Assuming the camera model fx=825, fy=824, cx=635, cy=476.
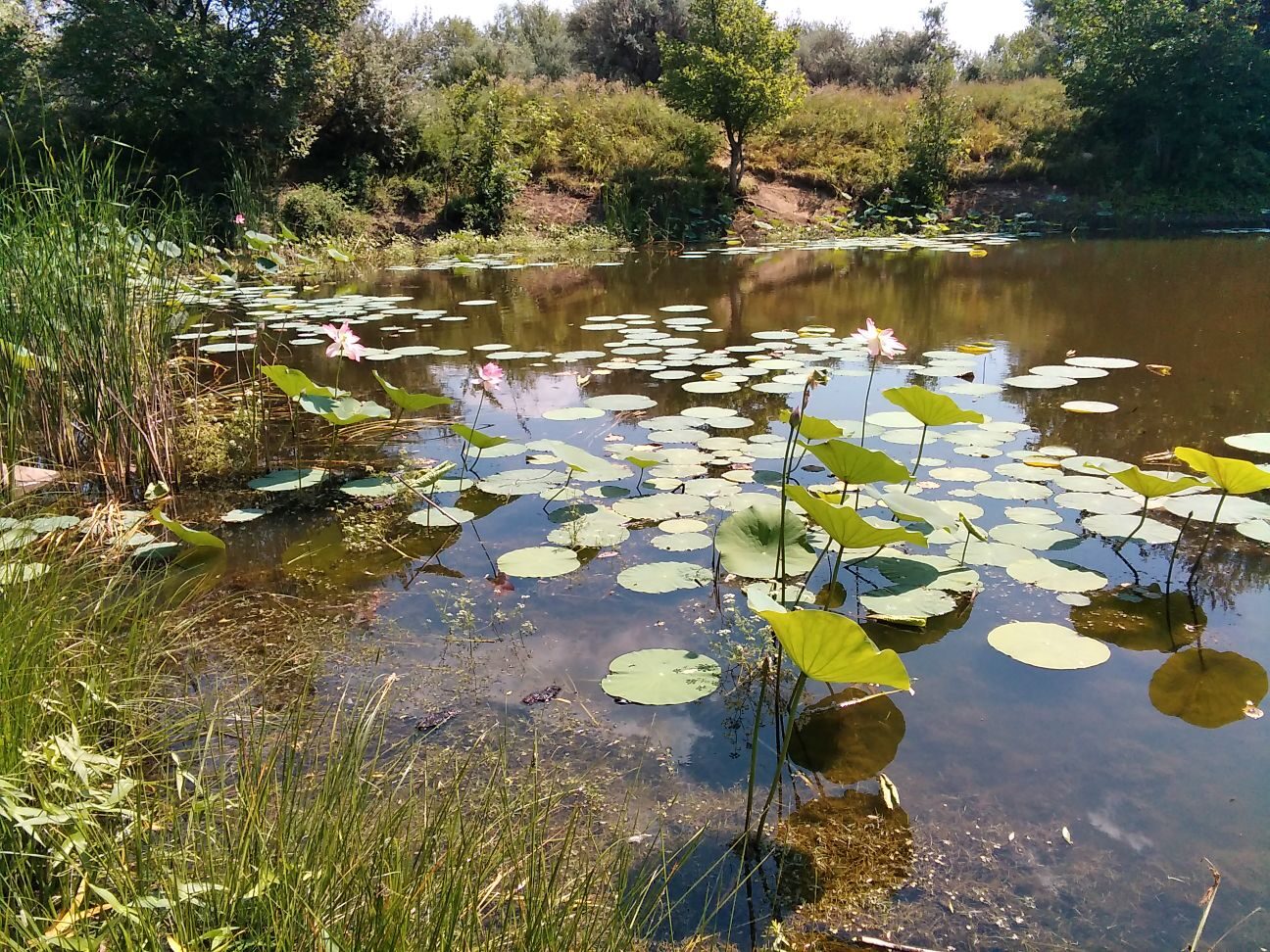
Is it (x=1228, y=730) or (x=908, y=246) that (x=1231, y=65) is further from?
(x=1228, y=730)

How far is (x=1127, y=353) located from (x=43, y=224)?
4.57 m

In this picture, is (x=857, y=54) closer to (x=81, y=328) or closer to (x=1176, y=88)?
(x=1176, y=88)

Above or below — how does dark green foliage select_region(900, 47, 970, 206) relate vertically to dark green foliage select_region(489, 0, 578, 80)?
below

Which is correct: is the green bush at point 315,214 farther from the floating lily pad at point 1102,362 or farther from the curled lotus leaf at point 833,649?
the curled lotus leaf at point 833,649

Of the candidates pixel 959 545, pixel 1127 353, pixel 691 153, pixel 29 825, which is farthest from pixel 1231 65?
pixel 29 825

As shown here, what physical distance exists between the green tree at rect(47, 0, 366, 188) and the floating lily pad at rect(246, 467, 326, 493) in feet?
25.8

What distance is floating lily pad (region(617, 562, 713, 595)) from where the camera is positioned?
1938 millimetres

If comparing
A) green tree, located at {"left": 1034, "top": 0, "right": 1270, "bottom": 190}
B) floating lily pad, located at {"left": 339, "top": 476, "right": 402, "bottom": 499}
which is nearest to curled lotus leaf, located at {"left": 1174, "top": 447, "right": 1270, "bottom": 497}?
floating lily pad, located at {"left": 339, "top": 476, "right": 402, "bottom": 499}

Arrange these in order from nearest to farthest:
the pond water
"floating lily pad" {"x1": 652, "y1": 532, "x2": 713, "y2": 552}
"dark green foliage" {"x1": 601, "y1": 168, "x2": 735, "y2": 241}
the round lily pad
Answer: the pond water < "floating lily pad" {"x1": 652, "y1": 532, "x2": 713, "y2": 552} < the round lily pad < "dark green foliage" {"x1": 601, "y1": 168, "x2": 735, "y2": 241}

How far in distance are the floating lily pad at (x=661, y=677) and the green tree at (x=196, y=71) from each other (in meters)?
9.29

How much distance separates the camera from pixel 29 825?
857 mm

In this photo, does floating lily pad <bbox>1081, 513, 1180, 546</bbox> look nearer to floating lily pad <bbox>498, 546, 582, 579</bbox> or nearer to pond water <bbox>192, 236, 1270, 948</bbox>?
pond water <bbox>192, 236, 1270, 948</bbox>

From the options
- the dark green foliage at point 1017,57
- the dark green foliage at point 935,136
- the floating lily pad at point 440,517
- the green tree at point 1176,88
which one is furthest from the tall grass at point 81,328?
the dark green foliage at point 1017,57

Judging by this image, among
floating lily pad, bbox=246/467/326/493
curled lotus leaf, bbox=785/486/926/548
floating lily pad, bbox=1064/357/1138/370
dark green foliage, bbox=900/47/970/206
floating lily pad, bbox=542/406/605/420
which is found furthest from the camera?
dark green foliage, bbox=900/47/970/206
